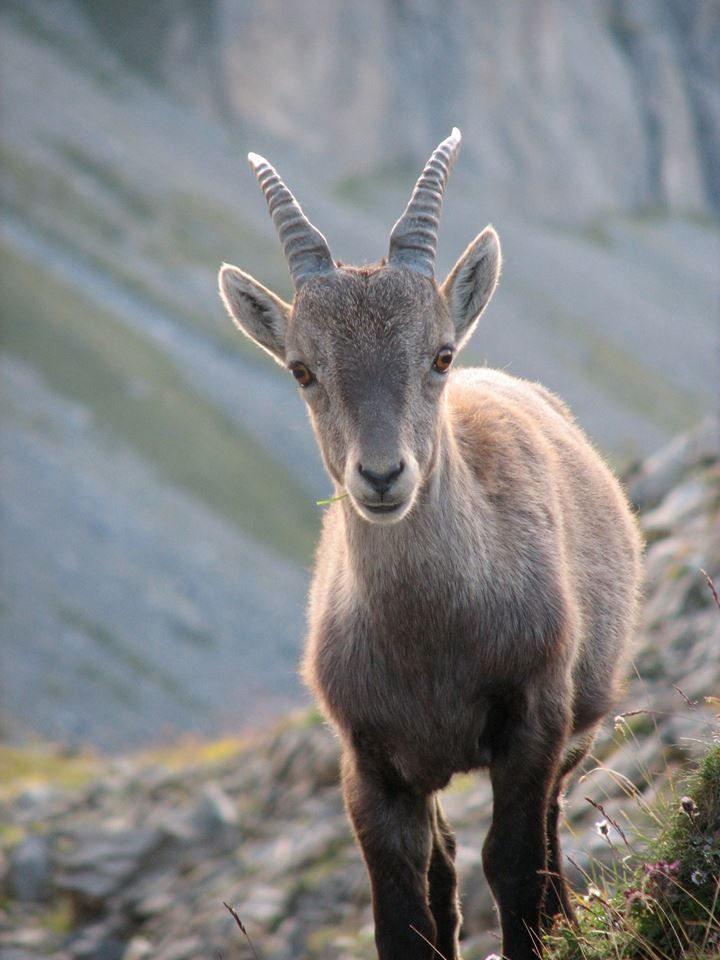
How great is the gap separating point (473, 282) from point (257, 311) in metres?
1.24

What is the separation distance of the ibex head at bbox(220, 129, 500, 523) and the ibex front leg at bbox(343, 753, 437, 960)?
145 centimetres

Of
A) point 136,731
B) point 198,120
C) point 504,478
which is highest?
point 198,120

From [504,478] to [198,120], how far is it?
224 ft

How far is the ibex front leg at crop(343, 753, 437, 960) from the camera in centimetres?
646

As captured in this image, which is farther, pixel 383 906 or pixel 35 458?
pixel 35 458

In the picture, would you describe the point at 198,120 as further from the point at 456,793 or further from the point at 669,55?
the point at 456,793

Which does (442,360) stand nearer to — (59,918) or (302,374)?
(302,374)

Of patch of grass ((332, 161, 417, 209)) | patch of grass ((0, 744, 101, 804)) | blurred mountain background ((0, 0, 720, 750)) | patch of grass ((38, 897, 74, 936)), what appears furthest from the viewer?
patch of grass ((332, 161, 417, 209))

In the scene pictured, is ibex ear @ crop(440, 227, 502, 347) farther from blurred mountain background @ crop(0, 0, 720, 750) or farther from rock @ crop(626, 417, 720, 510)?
rock @ crop(626, 417, 720, 510)

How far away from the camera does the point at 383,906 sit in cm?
650

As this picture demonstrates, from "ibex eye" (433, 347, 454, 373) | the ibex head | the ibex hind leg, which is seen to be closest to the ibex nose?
the ibex head

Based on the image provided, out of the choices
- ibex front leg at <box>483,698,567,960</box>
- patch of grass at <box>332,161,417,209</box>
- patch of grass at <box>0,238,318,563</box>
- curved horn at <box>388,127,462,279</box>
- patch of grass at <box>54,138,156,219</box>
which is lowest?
ibex front leg at <box>483,698,567,960</box>

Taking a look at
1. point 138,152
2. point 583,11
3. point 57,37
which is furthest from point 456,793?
point 583,11

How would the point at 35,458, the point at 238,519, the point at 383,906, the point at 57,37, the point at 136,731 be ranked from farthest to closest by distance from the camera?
the point at 57,37 < the point at 238,519 < the point at 35,458 < the point at 136,731 < the point at 383,906
